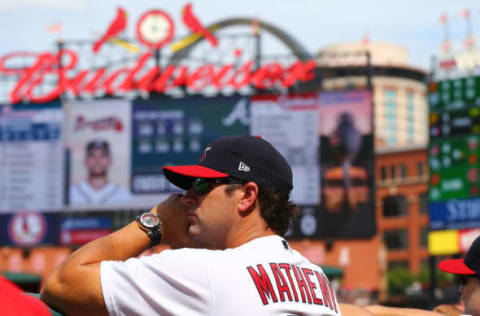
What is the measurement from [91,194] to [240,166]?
26.6 m

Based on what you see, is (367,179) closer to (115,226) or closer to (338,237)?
(338,237)

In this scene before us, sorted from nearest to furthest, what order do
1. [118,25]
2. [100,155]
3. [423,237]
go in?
[100,155], [118,25], [423,237]

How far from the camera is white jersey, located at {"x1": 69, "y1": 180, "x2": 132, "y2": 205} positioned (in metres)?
28.7

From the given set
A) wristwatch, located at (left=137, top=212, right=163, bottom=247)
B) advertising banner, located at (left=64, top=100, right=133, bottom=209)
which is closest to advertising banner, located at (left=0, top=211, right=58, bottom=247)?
advertising banner, located at (left=64, top=100, right=133, bottom=209)

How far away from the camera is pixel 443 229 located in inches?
1101

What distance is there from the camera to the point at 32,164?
2917 cm

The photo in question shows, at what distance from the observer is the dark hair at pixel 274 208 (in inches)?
112

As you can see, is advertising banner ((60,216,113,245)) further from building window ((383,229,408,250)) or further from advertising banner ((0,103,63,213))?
building window ((383,229,408,250))

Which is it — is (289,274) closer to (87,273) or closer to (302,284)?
(302,284)

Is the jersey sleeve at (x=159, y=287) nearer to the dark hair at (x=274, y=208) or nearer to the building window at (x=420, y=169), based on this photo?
the dark hair at (x=274, y=208)

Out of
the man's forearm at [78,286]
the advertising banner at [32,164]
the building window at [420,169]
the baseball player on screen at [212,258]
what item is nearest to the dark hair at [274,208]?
the baseball player on screen at [212,258]

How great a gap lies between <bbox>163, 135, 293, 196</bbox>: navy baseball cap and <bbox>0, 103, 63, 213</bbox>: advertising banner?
87.9 feet

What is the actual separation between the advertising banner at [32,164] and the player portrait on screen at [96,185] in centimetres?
64

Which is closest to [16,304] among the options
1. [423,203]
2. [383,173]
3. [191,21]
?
[191,21]
